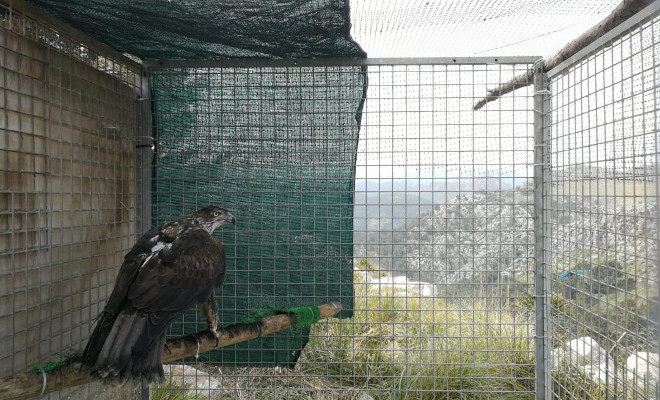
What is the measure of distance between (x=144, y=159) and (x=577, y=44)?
117 inches

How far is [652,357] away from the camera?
226 centimetres

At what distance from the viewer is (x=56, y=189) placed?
273cm

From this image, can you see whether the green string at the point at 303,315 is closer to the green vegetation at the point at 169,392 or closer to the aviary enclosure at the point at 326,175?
the aviary enclosure at the point at 326,175

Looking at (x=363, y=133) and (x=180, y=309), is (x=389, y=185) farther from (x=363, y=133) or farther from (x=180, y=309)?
(x=180, y=309)

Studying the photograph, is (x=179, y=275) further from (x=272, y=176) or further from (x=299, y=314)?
(x=272, y=176)

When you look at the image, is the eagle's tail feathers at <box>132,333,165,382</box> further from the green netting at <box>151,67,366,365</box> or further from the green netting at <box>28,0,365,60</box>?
the green netting at <box>28,0,365,60</box>

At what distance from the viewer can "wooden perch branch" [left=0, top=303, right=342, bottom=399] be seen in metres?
2.04

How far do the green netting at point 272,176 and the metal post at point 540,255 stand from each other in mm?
1257

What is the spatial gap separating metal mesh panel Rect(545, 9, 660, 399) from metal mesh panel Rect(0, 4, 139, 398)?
283cm

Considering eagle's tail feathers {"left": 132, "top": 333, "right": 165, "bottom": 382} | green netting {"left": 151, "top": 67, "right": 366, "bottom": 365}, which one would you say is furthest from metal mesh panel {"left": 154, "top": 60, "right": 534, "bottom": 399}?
eagle's tail feathers {"left": 132, "top": 333, "right": 165, "bottom": 382}

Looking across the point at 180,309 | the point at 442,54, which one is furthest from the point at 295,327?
the point at 442,54

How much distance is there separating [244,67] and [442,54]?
1.48m

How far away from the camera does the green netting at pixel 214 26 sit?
8.52 ft

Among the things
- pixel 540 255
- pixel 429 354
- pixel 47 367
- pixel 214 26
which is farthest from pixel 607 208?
pixel 47 367
